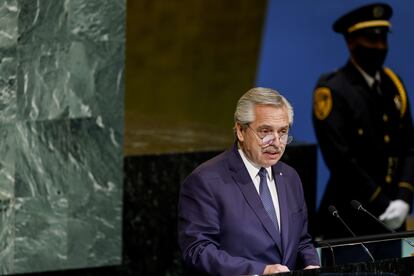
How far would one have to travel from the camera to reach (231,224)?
179 inches

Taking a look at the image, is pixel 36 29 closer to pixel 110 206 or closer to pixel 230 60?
pixel 110 206

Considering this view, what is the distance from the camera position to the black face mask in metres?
6.67

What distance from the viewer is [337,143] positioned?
6.51m

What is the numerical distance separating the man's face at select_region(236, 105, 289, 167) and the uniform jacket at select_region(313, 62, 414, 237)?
1.99 metres

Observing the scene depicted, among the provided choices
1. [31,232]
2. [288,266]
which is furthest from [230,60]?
[288,266]

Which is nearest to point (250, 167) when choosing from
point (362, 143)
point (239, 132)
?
point (239, 132)

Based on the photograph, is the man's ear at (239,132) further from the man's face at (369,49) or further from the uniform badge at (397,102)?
the uniform badge at (397,102)

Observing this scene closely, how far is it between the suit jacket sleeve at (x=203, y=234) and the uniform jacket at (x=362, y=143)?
2.06 m

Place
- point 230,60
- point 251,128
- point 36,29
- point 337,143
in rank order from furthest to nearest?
1. point 230,60
2. point 337,143
3. point 36,29
4. point 251,128

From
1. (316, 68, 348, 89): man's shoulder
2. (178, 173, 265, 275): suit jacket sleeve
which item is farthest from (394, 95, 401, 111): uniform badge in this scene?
(178, 173, 265, 275): suit jacket sleeve

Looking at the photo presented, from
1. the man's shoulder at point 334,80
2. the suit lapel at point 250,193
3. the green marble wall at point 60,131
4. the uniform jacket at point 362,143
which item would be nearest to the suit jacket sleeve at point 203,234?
the suit lapel at point 250,193

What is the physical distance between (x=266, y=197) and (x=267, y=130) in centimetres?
29

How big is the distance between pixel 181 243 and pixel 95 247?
2049mm

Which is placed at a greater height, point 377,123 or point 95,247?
point 377,123
